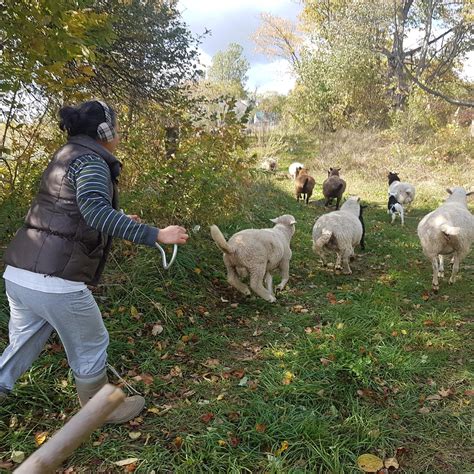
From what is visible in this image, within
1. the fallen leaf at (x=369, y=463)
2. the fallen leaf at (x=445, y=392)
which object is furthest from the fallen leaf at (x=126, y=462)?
the fallen leaf at (x=445, y=392)

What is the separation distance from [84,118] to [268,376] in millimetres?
2733

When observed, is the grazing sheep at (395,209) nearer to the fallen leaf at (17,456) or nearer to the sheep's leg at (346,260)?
the sheep's leg at (346,260)

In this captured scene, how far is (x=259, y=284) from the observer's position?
5238 mm

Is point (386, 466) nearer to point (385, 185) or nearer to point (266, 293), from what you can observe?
point (266, 293)

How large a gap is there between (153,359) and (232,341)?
0.98 m

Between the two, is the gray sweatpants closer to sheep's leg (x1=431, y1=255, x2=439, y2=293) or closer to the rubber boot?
the rubber boot

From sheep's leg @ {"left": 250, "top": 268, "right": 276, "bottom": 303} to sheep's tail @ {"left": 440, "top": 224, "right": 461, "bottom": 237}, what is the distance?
2654 millimetres

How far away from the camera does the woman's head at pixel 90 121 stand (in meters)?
2.53

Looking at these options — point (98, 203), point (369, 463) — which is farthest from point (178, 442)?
point (98, 203)

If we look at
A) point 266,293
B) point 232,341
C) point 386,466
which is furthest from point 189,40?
point 386,466

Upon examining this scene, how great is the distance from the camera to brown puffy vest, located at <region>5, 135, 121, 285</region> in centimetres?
239

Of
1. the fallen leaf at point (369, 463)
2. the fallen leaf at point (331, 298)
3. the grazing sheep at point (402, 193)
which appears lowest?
the fallen leaf at point (369, 463)

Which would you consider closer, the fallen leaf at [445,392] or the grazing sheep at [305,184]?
the fallen leaf at [445,392]

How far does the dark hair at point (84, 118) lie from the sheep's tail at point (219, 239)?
2166mm
